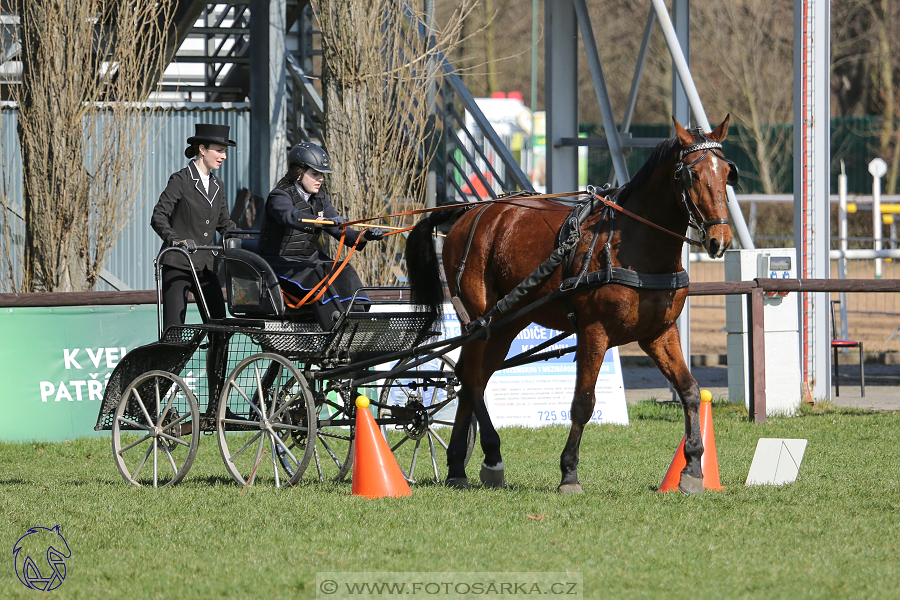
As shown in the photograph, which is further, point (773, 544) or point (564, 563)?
point (773, 544)

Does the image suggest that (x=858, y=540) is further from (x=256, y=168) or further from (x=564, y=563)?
(x=256, y=168)

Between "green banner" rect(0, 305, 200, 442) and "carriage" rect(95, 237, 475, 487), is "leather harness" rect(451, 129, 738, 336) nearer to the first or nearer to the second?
"carriage" rect(95, 237, 475, 487)

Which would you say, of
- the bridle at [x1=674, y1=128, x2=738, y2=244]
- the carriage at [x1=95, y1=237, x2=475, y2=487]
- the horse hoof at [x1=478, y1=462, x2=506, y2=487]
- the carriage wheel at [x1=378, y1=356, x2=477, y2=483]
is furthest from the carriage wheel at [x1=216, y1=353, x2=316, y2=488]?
the bridle at [x1=674, y1=128, x2=738, y2=244]

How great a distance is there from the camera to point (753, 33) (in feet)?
112

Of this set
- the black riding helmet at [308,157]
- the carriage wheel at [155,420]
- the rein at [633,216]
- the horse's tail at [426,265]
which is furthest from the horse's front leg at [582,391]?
the carriage wheel at [155,420]

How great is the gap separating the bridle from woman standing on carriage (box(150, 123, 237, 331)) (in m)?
3.24

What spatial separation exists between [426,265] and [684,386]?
2052 millimetres

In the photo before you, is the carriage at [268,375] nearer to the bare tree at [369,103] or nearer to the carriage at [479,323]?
the carriage at [479,323]

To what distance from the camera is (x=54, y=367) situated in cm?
999

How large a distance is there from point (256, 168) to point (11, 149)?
2.95 m

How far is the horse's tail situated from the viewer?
25.4 feet

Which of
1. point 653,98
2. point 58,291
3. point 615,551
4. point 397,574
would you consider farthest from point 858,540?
point 653,98

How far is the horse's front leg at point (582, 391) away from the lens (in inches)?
259

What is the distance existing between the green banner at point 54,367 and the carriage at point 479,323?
1.97 m
